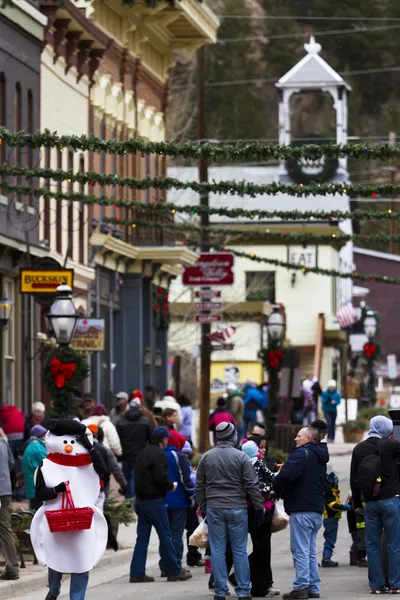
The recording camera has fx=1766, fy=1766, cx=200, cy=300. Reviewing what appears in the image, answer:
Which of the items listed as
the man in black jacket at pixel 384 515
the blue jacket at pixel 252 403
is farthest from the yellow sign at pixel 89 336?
the man in black jacket at pixel 384 515

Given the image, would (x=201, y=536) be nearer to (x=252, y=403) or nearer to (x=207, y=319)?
(x=207, y=319)

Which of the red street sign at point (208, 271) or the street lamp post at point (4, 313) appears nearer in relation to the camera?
the street lamp post at point (4, 313)

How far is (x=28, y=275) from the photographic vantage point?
29.0 meters

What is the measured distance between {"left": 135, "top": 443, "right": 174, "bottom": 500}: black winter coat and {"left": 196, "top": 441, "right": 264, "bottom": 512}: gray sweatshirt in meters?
2.04

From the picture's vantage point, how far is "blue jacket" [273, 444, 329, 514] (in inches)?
663

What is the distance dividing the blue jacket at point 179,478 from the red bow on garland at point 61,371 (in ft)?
17.5

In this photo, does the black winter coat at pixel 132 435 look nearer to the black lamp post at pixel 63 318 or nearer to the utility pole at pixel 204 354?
the black lamp post at pixel 63 318

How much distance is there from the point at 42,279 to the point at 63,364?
4402 mm

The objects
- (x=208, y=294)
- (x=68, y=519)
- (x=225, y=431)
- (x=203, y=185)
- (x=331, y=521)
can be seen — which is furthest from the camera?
(x=208, y=294)

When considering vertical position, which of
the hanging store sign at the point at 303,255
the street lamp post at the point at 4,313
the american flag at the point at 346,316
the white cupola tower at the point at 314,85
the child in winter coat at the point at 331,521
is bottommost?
the child in winter coat at the point at 331,521

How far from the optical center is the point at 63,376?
24.6 m

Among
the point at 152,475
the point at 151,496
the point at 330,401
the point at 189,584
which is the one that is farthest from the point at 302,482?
the point at 330,401

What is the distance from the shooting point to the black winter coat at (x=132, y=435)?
88.5 feet

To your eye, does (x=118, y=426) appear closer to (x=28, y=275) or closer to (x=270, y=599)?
(x=28, y=275)
